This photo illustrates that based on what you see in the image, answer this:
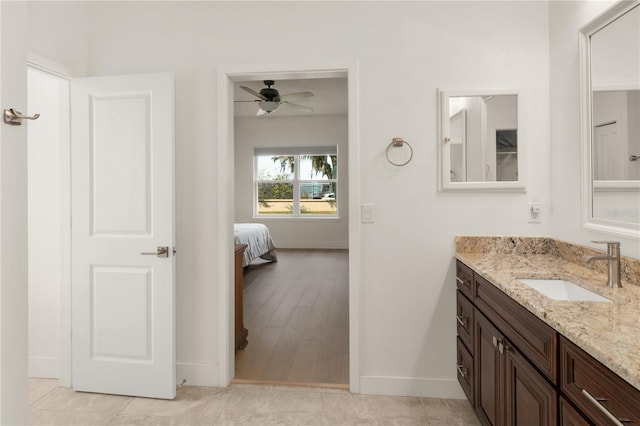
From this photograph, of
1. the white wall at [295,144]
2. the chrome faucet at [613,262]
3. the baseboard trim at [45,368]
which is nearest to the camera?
the chrome faucet at [613,262]

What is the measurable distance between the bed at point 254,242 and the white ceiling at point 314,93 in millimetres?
2210

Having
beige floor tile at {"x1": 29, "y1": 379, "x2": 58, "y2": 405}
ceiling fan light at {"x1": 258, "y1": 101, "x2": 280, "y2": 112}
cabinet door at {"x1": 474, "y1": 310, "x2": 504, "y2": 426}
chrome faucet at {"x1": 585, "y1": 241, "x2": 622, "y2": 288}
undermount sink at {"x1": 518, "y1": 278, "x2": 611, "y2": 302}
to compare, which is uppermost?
ceiling fan light at {"x1": 258, "y1": 101, "x2": 280, "y2": 112}

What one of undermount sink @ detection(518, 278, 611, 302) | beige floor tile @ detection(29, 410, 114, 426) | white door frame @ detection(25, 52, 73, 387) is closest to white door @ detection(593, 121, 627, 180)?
undermount sink @ detection(518, 278, 611, 302)

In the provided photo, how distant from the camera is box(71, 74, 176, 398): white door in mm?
2318

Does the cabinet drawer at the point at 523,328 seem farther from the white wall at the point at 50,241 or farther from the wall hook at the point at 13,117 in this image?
the white wall at the point at 50,241

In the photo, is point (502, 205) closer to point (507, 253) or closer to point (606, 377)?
point (507, 253)

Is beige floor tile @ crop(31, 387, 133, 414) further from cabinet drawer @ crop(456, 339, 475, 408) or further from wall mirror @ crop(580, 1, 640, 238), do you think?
wall mirror @ crop(580, 1, 640, 238)

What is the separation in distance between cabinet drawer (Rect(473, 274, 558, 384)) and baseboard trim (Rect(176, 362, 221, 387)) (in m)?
1.82

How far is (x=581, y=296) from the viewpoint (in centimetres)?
160

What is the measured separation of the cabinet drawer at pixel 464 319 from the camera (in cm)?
201

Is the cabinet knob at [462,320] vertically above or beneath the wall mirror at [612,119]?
beneath

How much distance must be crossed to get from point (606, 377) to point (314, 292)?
13.0 ft

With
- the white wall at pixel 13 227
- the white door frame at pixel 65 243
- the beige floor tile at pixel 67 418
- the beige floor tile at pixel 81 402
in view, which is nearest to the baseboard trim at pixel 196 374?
the beige floor tile at pixel 81 402

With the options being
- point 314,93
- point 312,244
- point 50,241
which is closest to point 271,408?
point 50,241
